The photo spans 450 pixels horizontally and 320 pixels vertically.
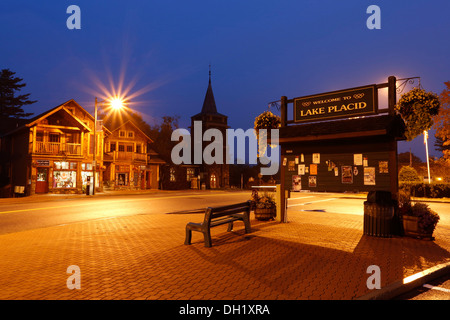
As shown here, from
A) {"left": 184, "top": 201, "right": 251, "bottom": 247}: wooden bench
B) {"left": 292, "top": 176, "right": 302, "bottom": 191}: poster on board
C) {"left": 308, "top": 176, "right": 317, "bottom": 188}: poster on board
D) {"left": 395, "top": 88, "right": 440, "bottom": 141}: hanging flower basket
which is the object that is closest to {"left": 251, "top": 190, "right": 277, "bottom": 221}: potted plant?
{"left": 292, "top": 176, "right": 302, "bottom": 191}: poster on board

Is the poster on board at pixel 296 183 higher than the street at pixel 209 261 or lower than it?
higher

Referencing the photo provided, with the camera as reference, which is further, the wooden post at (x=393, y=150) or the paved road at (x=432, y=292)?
the wooden post at (x=393, y=150)

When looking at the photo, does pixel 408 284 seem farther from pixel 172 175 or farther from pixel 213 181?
pixel 213 181

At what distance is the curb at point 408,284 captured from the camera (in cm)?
421

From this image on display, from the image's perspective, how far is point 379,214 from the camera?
7953 millimetres

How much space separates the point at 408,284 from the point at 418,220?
12.4ft

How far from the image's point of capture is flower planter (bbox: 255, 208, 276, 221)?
34.4ft

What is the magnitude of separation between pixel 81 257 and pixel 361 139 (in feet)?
25.6

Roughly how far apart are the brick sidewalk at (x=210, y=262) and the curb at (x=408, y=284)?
14cm

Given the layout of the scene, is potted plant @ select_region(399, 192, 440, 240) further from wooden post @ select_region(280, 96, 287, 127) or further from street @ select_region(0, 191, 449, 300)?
wooden post @ select_region(280, 96, 287, 127)

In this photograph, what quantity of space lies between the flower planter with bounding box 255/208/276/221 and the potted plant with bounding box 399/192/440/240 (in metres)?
3.91

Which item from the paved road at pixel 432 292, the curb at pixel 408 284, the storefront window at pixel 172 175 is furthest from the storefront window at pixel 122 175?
the paved road at pixel 432 292

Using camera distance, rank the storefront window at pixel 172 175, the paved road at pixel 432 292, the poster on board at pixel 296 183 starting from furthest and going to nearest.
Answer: the storefront window at pixel 172 175 → the poster on board at pixel 296 183 → the paved road at pixel 432 292

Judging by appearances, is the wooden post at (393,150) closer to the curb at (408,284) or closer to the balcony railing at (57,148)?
the curb at (408,284)
